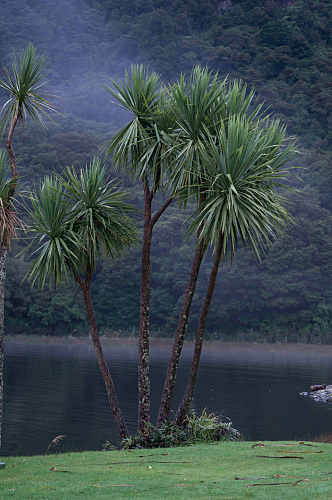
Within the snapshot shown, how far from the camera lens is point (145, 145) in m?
11.5

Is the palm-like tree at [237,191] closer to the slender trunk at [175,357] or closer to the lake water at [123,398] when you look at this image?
the slender trunk at [175,357]

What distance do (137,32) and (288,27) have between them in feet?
89.3

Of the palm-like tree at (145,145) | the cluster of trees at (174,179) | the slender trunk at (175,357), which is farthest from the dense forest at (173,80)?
the slender trunk at (175,357)

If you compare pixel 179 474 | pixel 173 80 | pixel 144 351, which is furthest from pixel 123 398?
pixel 173 80

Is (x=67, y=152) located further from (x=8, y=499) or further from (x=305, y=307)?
(x=8, y=499)

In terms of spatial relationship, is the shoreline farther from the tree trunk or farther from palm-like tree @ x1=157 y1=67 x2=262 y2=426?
palm-like tree @ x1=157 y1=67 x2=262 y2=426

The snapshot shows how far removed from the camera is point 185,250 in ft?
202

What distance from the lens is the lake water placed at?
17.1 m

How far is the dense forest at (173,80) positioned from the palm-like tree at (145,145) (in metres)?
12.1

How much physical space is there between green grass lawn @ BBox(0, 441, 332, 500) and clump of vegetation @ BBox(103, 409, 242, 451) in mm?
971

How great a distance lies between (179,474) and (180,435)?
367cm

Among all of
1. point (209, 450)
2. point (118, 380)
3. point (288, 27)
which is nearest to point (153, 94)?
point (209, 450)

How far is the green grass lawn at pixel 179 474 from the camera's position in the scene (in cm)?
583

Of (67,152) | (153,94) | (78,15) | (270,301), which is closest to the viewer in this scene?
→ (153,94)
